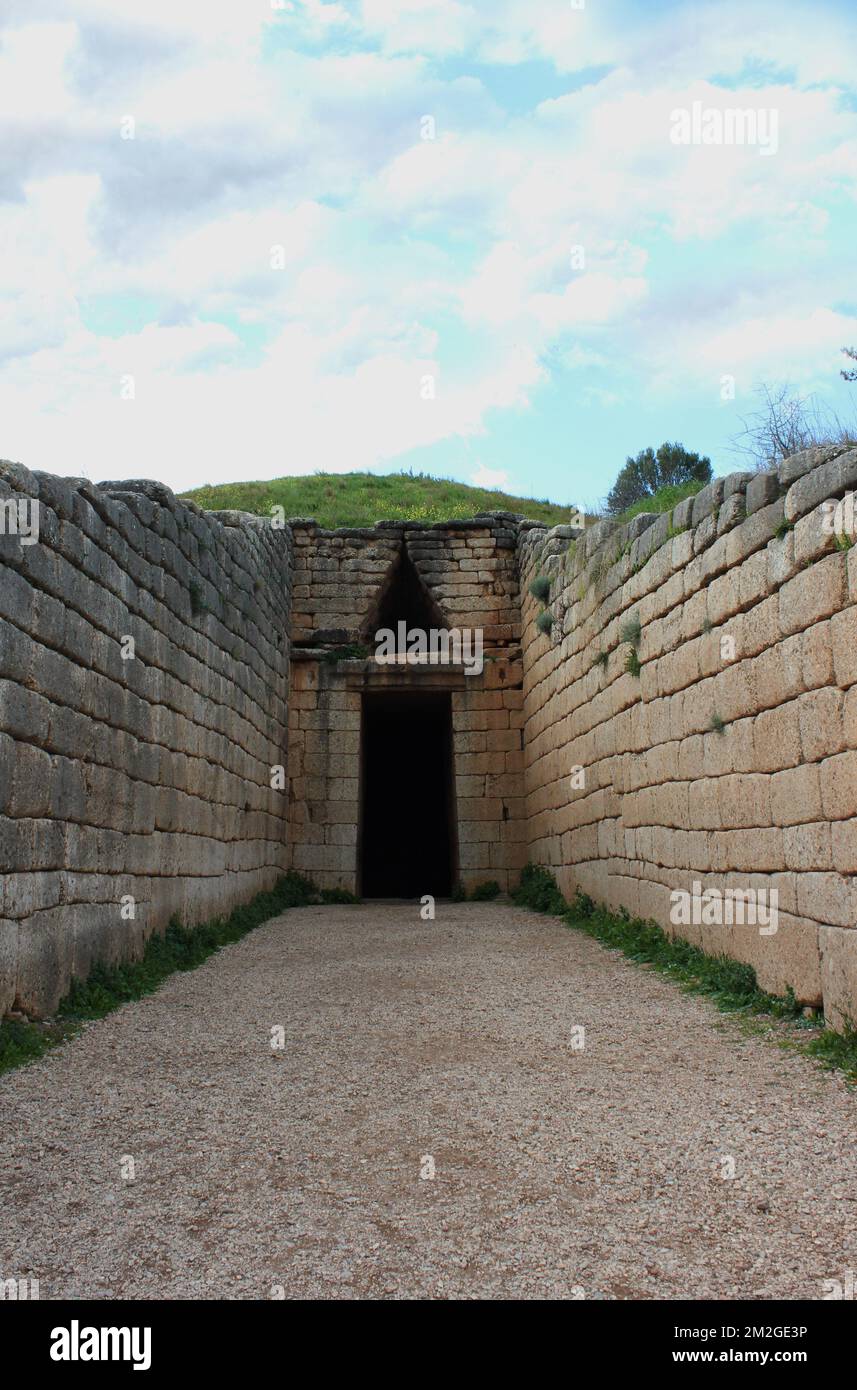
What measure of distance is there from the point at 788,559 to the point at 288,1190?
3893 millimetres

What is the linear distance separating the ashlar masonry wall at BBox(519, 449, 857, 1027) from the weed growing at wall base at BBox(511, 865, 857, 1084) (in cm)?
10

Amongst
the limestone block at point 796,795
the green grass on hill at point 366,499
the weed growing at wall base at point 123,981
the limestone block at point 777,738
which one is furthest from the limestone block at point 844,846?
the green grass on hill at point 366,499

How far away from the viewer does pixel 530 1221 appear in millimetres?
3037

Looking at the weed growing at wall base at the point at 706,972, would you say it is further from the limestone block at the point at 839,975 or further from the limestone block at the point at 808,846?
the limestone block at the point at 808,846

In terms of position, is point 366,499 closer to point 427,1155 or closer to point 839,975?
point 839,975

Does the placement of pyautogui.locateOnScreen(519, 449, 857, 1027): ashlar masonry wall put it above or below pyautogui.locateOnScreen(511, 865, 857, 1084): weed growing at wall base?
above

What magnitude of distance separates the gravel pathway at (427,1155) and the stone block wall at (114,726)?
2.52 feet

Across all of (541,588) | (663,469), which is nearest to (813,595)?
(541,588)

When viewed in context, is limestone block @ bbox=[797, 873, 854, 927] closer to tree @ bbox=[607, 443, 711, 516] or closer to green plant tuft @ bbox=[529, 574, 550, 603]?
green plant tuft @ bbox=[529, 574, 550, 603]

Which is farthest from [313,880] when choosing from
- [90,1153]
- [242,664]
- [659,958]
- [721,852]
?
[90,1153]

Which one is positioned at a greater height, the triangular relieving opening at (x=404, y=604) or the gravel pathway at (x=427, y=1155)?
the triangular relieving opening at (x=404, y=604)

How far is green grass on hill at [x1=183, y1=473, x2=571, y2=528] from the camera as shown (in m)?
16.5

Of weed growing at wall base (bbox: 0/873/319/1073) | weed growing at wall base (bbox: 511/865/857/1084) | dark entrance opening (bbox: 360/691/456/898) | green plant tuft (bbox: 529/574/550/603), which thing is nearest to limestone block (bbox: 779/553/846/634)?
weed growing at wall base (bbox: 511/865/857/1084)

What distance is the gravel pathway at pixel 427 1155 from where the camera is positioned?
2756 mm
